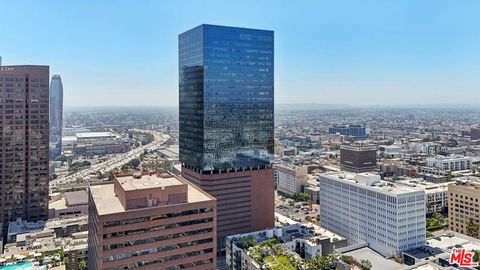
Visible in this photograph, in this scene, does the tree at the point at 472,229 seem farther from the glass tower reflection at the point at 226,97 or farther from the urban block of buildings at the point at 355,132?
the urban block of buildings at the point at 355,132

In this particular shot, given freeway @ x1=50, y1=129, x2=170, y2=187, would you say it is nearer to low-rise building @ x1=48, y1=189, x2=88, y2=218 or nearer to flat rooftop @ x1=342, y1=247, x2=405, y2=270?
low-rise building @ x1=48, y1=189, x2=88, y2=218

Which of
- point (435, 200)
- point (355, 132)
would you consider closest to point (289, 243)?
point (435, 200)

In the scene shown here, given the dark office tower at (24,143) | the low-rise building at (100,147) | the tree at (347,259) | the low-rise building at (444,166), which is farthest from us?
the low-rise building at (100,147)

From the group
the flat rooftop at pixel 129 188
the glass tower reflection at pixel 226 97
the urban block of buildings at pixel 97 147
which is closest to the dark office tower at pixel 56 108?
the urban block of buildings at pixel 97 147

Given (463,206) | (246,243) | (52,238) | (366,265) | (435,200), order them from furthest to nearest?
(435,200) → (463,206) → (52,238) → (246,243) → (366,265)

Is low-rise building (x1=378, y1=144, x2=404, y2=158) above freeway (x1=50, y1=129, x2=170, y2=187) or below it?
above

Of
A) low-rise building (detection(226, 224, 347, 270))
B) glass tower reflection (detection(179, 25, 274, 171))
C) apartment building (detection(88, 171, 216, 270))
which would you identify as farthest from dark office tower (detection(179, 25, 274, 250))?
apartment building (detection(88, 171, 216, 270))

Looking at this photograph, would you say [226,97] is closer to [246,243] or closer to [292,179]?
[246,243]
